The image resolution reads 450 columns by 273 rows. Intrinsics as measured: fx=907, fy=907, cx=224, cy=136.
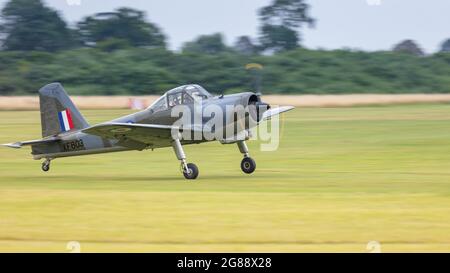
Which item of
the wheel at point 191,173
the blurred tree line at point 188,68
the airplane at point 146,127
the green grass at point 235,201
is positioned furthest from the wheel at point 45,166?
the blurred tree line at point 188,68

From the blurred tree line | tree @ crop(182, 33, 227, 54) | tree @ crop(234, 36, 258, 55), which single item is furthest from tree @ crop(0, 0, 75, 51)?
tree @ crop(234, 36, 258, 55)

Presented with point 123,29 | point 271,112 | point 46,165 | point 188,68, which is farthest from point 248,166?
point 123,29

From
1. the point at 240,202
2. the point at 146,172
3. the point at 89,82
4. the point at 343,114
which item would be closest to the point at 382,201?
the point at 240,202

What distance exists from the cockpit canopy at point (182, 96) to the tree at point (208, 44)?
73806mm

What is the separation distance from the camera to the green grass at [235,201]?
40.4ft

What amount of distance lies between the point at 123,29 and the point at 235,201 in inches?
3007

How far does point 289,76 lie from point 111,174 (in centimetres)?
4757

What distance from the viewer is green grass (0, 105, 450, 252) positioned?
12.3m

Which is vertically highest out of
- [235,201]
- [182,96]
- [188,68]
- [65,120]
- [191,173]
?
[188,68]

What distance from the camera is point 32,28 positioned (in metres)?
90.3

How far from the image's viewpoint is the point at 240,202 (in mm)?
15641

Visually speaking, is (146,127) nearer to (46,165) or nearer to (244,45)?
(46,165)

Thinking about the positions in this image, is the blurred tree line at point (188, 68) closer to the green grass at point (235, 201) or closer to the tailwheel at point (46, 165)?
the green grass at point (235, 201)
